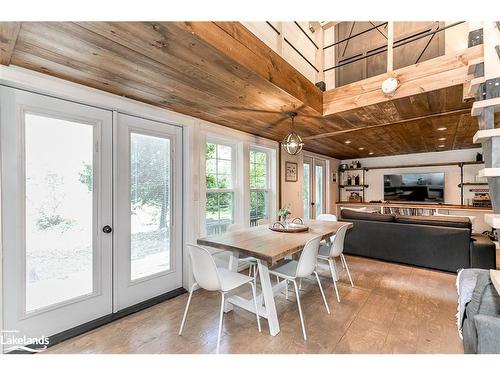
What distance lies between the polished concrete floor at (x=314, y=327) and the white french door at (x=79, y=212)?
322 mm

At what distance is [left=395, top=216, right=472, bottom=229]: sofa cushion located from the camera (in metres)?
3.33

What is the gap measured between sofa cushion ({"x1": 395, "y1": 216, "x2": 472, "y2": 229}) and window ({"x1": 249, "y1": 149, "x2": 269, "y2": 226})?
221 cm

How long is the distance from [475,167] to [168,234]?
696 cm

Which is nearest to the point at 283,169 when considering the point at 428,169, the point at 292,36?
the point at 292,36

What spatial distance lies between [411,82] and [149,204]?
299 cm

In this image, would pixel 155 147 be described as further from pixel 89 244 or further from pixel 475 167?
pixel 475 167

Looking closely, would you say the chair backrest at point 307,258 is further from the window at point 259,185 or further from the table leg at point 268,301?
the window at point 259,185

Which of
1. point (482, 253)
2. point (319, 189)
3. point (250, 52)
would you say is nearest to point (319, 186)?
point (319, 189)

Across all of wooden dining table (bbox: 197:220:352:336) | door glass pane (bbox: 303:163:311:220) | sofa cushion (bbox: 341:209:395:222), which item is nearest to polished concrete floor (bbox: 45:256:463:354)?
wooden dining table (bbox: 197:220:352:336)

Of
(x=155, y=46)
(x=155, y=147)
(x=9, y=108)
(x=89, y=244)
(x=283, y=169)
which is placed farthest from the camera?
(x=283, y=169)

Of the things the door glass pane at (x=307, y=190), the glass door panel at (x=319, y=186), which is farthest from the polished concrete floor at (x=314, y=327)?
the glass door panel at (x=319, y=186)

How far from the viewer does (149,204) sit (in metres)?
2.67
